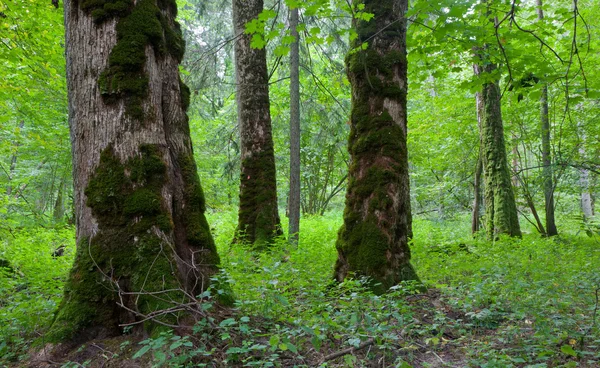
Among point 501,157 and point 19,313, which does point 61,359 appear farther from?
point 501,157

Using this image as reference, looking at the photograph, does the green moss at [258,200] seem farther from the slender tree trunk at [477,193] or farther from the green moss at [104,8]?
the slender tree trunk at [477,193]

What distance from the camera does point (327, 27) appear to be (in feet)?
35.6

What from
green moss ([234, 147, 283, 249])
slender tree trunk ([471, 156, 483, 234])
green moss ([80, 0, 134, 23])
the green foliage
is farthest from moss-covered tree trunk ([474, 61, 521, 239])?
the green foliage

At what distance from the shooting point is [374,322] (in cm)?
285

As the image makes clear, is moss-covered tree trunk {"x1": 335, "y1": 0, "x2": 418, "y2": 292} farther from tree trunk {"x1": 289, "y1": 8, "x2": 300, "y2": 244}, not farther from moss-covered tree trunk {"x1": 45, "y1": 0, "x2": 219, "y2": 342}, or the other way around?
tree trunk {"x1": 289, "y1": 8, "x2": 300, "y2": 244}

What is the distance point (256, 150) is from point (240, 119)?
83 centimetres

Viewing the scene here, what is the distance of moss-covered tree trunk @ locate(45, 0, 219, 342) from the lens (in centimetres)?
286

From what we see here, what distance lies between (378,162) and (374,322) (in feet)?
6.64

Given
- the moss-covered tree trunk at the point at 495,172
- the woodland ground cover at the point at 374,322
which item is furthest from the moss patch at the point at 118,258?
the moss-covered tree trunk at the point at 495,172

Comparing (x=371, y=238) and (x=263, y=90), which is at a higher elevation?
(x=263, y=90)

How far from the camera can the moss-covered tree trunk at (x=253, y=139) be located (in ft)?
25.7

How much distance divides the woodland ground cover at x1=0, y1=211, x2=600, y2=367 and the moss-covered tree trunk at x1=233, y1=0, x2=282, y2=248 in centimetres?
229

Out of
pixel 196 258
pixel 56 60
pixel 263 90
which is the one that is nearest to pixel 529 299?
pixel 196 258

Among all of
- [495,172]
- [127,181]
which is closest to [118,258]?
[127,181]
